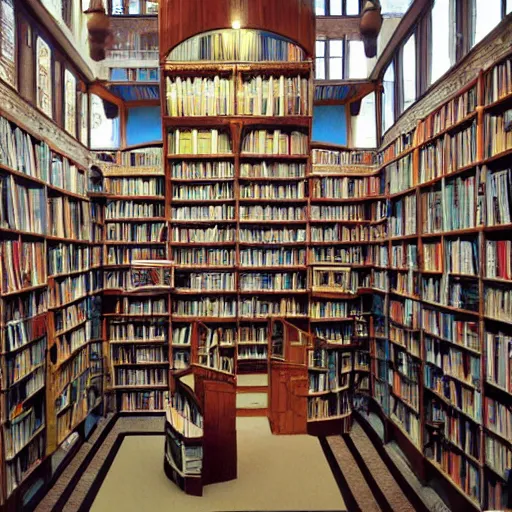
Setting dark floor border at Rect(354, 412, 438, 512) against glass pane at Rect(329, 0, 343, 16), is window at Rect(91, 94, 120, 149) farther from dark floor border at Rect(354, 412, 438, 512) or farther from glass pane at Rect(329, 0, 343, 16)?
dark floor border at Rect(354, 412, 438, 512)

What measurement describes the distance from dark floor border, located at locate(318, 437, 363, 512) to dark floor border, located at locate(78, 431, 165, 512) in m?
1.62

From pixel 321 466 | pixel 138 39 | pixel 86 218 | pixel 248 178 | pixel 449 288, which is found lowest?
pixel 321 466

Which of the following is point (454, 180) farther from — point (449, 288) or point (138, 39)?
point (138, 39)

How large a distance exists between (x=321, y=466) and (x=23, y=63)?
4.13 metres

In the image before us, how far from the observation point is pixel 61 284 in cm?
389

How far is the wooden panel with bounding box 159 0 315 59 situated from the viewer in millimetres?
3357

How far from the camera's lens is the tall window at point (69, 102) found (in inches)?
173

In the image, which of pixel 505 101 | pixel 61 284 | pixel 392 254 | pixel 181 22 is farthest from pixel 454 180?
pixel 61 284

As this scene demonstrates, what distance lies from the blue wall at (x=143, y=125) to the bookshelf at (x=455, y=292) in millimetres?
2688

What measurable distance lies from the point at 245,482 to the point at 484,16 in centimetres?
374

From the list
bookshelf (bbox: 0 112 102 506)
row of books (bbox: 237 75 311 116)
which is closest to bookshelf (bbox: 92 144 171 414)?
bookshelf (bbox: 0 112 102 506)

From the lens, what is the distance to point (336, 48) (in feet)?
16.1

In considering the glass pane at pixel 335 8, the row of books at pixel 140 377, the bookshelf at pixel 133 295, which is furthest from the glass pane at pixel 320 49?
the row of books at pixel 140 377

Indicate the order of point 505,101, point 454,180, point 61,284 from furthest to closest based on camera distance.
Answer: point 61,284
point 454,180
point 505,101
